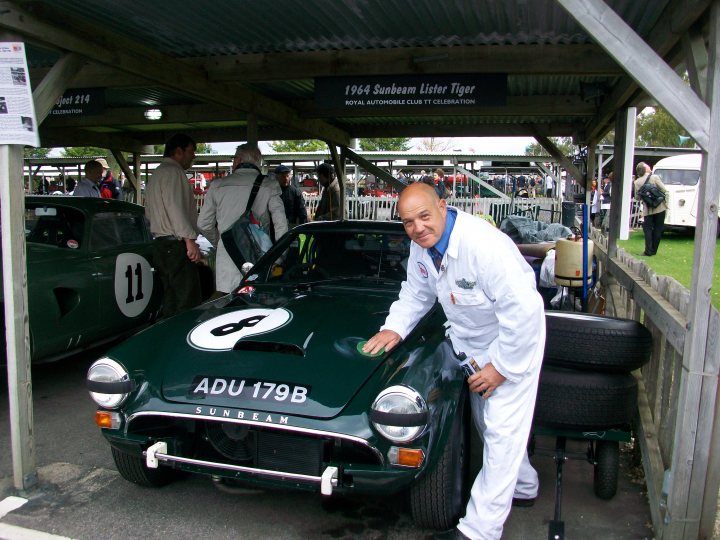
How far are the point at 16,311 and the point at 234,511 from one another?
1659 mm

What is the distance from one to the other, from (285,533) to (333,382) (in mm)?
843

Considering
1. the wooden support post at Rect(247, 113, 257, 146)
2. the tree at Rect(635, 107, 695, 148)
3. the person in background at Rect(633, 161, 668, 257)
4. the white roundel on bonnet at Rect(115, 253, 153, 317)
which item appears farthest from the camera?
the tree at Rect(635, 107, 695, 148)

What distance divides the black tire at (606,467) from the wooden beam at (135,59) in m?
4.02

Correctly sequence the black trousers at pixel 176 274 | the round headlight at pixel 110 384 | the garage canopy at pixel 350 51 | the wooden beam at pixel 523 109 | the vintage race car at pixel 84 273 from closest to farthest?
1. the round headlight at pixel 110 384
2. the garage canopy at pixel 350 51
3. the vintage race car at pixel 84 273
4. the black trousers at pixel 176 274
5. the wooden beam at pixel 523 109

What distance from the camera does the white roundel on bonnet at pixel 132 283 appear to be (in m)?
5.56

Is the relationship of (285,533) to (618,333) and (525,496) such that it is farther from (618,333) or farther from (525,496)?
(618,333)

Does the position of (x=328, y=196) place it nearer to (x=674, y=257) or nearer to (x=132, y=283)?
(x=132, y=283)

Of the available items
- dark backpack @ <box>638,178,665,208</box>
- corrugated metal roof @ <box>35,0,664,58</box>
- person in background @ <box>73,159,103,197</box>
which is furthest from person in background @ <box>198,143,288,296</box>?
dark backpack @ <box>638,178,665,208</box>

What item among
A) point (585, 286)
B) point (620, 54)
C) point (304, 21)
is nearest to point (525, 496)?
point (620, 54)

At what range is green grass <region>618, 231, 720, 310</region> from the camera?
9602 mm

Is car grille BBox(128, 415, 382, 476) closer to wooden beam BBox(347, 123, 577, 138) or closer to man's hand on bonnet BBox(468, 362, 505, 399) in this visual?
man's hand on bonnet BBox(468, 362, 505, 399)

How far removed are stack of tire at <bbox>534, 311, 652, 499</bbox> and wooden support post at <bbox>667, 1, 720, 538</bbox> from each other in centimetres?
32

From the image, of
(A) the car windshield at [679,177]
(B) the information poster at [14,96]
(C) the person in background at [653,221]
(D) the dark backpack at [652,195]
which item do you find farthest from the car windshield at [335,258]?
(A) the car windshield at [679,177]

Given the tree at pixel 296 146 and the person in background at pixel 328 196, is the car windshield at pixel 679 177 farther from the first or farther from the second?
the tree at pixel 296 146
